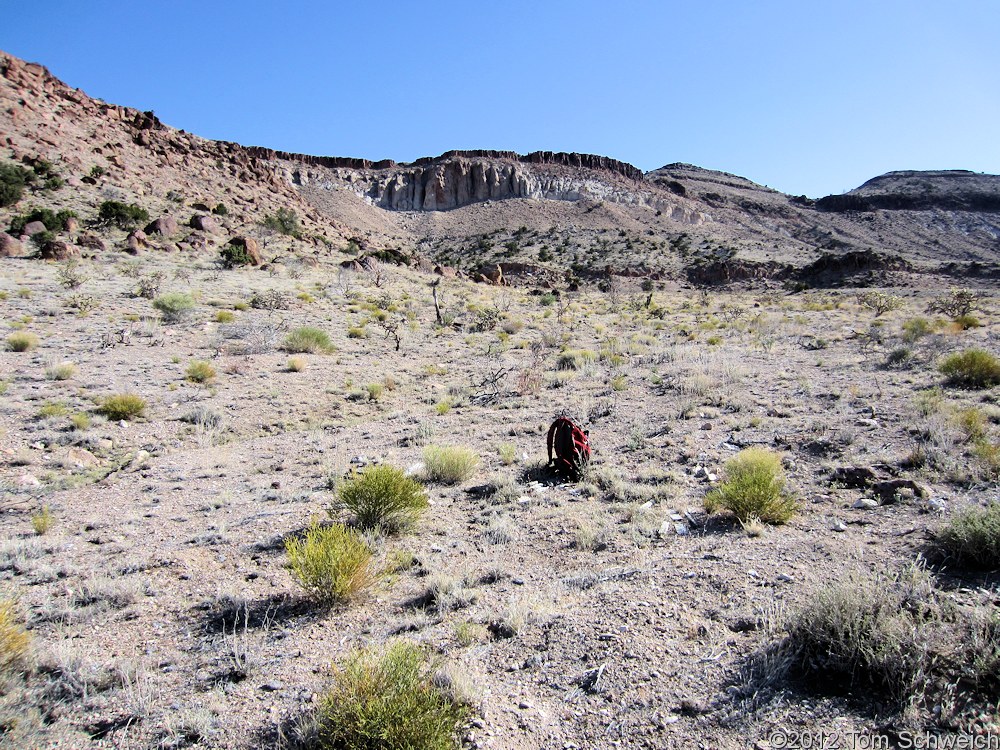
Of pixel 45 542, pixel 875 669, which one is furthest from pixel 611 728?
pixel 45 542

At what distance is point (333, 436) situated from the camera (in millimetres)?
8977

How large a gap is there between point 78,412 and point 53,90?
147ft

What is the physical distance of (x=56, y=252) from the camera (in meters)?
20.8

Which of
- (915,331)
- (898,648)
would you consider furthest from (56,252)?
(915,331)

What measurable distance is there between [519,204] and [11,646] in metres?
82.0

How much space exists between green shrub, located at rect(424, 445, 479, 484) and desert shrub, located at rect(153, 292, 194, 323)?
11.4m

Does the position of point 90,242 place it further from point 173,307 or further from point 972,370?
point 972,370

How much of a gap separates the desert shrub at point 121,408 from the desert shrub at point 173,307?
650 cm

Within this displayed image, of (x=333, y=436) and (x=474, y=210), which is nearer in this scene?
(x=333, y=436)

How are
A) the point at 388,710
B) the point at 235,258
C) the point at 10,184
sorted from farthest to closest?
the point at 10,184, the point at 235,258, the point at 388,710

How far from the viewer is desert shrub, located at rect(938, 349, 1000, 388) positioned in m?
8.86

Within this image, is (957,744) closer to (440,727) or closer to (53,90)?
(440,727)

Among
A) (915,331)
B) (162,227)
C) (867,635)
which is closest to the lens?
(867,635)

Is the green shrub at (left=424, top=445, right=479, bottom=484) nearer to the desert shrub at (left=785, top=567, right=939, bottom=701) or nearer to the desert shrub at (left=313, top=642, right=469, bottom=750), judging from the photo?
the desert shrub at (left=313, top=642, right=469, bottom=750)
